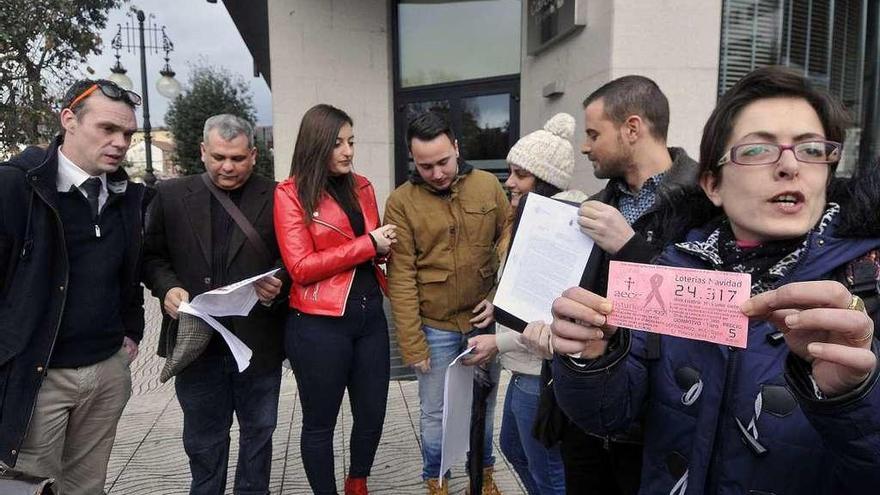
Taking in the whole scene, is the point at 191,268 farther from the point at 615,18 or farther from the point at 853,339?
the point at 615,18

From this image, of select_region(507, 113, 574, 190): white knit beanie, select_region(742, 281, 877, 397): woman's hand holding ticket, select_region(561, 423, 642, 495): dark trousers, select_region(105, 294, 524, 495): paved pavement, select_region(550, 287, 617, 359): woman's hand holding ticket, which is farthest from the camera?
select_region(105, 294, 524, 495): paved pavement

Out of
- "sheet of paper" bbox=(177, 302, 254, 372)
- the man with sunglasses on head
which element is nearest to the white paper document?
"sheet of paper" bbox=(177, 302, 254, 372)

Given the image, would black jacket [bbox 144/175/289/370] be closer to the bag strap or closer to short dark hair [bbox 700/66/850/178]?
the bag strap

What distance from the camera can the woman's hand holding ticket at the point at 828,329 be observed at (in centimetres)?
87

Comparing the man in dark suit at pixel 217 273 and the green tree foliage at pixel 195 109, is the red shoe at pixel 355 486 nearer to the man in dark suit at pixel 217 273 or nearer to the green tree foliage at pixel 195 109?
the man in dark suit at pixel 217 273

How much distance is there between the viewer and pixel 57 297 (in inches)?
85.9

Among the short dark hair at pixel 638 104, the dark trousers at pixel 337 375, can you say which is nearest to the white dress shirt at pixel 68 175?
the dark trousers at pixel 337 375

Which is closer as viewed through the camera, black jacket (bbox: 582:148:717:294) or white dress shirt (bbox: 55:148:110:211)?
black jacket (bbox: 582:148:717:294)

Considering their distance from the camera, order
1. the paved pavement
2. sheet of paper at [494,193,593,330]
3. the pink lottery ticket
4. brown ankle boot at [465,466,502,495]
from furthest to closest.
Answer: the paved pavement → brown ankle boot at [465,466,502,495] → sheet of paper at [494,193,593,330] → the pink lottery ticket

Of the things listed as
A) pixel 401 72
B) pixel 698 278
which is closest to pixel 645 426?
pixel 698 278

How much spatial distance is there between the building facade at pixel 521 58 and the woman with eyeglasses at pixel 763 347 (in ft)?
13.8

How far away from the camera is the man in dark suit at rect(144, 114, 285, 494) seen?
268 cm

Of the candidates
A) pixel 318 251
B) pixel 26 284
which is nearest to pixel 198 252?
pixel 318 251

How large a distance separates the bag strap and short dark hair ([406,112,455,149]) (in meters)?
0.92
